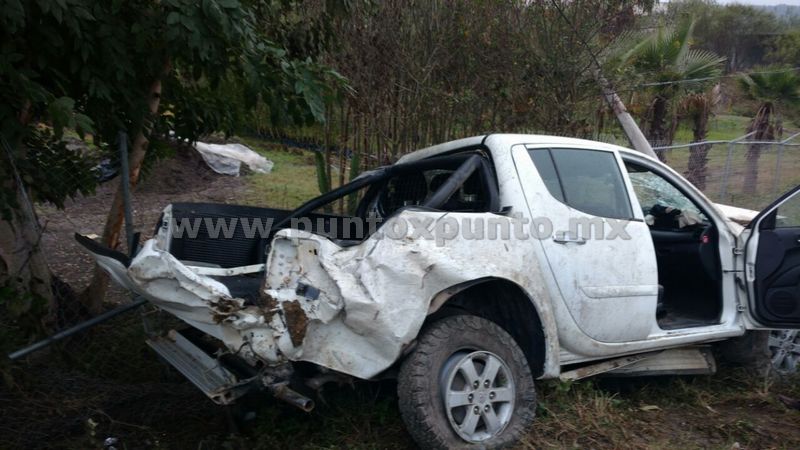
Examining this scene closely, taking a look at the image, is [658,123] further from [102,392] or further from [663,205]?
[102,392]

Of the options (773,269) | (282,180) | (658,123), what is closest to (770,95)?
(658,123)

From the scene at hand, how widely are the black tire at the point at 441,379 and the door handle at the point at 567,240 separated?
0.62m

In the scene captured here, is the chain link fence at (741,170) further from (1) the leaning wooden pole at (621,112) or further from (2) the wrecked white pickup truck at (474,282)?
(2) the wrecked white pickup truck at (474,282)

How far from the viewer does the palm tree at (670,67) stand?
41.3ft

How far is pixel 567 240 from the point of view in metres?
3.84

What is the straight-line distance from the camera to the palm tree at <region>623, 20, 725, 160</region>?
1259 centimetres

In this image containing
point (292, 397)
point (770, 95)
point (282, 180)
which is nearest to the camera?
point (292, 397)

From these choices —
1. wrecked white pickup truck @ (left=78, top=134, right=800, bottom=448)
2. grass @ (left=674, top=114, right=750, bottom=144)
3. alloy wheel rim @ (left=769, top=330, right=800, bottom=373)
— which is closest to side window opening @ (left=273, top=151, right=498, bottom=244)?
wrecked white pickup truck @ (left=78, top=134, right=800, bottom=448)

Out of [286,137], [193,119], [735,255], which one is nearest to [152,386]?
[193,119]

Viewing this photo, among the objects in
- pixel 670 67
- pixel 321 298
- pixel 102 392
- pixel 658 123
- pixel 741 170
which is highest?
pixel 670 67

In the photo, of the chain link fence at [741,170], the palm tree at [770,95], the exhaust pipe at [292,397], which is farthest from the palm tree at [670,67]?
the exhaust pipe at [292,397]

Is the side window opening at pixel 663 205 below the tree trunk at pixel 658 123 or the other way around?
below

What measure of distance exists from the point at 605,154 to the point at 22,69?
3.50 m

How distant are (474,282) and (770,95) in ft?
48.6
